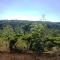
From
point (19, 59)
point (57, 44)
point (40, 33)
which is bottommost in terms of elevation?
point (19, 59)

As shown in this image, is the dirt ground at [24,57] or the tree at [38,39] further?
the dirt ground at [24,57]

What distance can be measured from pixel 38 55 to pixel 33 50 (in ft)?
2.35

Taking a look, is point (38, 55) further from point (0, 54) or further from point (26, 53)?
point (0, 54)

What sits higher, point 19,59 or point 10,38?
point 10,38

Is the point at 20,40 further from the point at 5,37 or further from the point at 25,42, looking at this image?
the point at 5,37

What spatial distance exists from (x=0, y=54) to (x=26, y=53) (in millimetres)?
2619

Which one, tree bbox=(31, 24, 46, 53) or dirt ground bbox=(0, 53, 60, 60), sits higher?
tree bbox=(31, 24, 46, 53)

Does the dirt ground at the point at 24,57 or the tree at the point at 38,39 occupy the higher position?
the tree at the point at 38,39

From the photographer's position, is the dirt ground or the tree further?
the dirt ground

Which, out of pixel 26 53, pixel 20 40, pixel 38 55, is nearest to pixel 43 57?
pixel 38 55

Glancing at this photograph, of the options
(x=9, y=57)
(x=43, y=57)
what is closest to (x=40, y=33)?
(x=43, y=57)

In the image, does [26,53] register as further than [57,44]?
No

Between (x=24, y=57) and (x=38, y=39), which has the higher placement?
(x=38, y=39)

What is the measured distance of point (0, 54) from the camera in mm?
18156
